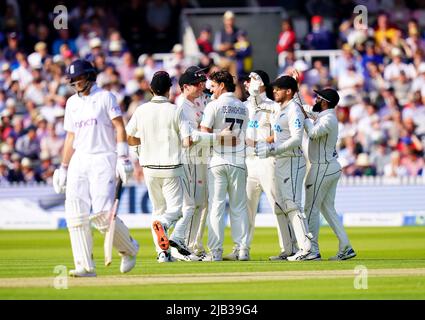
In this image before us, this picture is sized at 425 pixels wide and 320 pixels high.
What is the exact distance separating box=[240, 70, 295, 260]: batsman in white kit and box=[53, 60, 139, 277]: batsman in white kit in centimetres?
271

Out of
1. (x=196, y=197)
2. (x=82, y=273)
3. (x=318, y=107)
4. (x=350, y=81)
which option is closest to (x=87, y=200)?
(x=82, y=273)

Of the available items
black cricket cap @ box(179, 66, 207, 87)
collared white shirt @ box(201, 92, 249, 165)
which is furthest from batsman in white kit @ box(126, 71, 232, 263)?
black cricket cap @ box(179, 66, 207, 87)

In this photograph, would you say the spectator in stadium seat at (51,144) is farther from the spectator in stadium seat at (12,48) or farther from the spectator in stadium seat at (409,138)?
the spectator in stadium seat at (409,138)

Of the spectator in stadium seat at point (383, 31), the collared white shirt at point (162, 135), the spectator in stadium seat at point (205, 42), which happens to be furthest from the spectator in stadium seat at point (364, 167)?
the collared white shirt at point (162, 135)

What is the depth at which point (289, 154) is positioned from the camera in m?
13.7

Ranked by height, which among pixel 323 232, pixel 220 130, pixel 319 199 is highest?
pixel 220 130

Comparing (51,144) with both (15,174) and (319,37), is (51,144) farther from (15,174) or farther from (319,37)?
(319,37)

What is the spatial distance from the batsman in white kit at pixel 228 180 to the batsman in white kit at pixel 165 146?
39 cm

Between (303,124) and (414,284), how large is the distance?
3225 mm

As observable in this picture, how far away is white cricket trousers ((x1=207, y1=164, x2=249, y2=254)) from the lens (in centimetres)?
1357

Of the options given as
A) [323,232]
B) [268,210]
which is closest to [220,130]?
[323,232]

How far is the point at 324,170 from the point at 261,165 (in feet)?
2.47

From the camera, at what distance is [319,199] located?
13.9 meters
